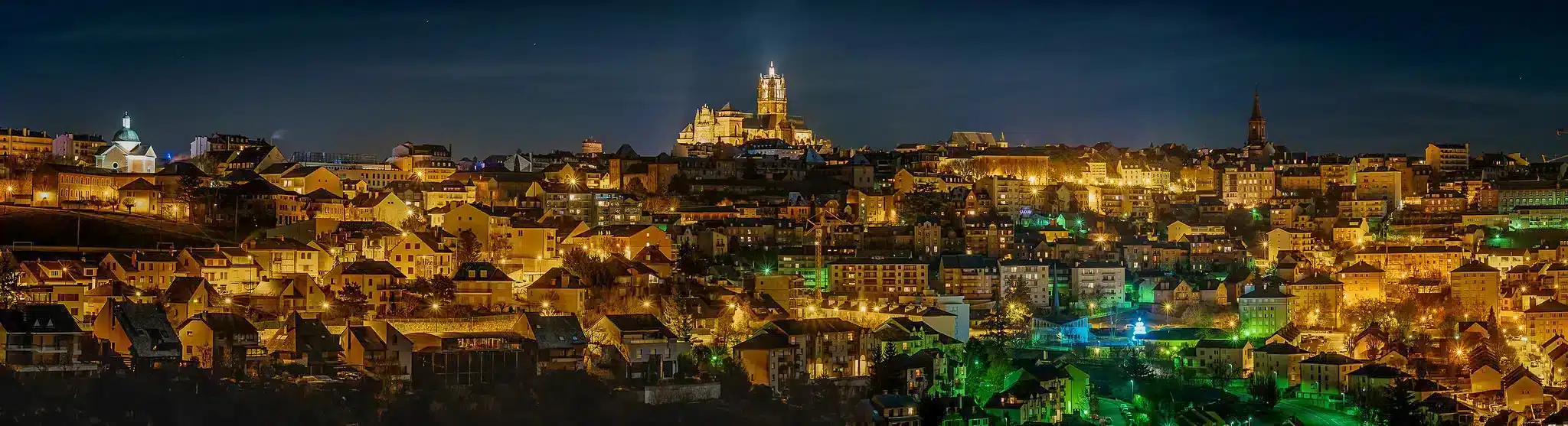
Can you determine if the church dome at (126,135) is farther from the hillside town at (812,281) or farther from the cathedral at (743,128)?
the cathedral at (743,128)

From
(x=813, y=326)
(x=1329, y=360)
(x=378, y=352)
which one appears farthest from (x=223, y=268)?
(x=1329, y=360)

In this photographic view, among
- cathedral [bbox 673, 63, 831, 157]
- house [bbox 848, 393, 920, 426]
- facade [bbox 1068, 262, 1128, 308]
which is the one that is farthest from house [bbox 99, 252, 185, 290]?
cathedral [bbox 673, 63, 831, 157]

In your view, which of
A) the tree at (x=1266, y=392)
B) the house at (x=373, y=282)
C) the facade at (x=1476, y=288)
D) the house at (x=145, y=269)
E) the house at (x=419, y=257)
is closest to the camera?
the house at (x=145, y=269)

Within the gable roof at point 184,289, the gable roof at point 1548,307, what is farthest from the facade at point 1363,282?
the gable roof at point 184,289

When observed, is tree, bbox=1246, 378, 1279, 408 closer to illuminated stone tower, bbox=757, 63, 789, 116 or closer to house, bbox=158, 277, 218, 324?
house, bbox=158, 277, 218, 324

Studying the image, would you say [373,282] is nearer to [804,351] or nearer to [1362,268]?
[804,351]
